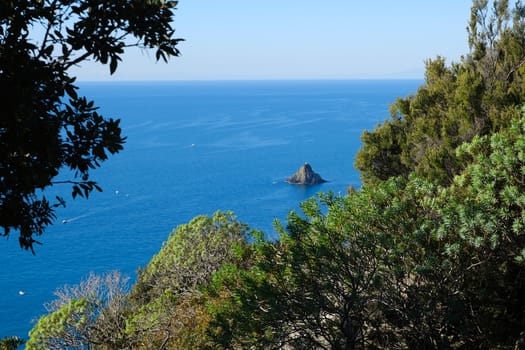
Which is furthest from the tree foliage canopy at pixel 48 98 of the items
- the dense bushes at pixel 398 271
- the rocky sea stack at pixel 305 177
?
the rocky sea stack at pixel 305 177

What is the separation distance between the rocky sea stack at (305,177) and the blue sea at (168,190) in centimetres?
130

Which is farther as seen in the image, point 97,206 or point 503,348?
point 97,206

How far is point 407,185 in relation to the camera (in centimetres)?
1045

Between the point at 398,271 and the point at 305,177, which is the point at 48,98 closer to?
the point at 398,271

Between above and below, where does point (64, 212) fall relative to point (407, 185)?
below

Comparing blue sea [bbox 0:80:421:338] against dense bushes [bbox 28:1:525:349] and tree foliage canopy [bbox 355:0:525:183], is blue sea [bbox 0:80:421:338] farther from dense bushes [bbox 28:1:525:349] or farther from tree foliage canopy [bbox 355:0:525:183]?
dense bushes [bbox 28:1:525:349]

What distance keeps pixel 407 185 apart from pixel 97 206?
7404 cm

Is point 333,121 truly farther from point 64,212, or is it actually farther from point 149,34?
point 149,34

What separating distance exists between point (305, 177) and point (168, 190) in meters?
22.1

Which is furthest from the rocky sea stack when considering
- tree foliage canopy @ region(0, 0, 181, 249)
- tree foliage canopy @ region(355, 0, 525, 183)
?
tree foliage canopy @ region(0, 0, 181, 249)

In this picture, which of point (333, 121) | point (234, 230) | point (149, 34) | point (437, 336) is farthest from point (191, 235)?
point (333, 121)

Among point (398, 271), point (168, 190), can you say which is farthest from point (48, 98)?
point (168, 190)

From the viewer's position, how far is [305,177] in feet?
286

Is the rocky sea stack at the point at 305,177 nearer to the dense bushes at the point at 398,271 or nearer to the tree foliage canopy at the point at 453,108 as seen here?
the tree foliage canopy at the point at 453,108
